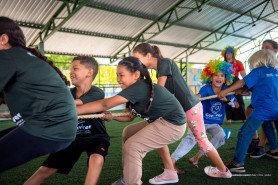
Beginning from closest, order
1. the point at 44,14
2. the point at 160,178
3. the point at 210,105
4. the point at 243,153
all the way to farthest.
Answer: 1. the point at 160,178
2. the point at 243,153
3. the point at 210,105
4. the point at 44,14

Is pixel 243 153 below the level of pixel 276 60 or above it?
below

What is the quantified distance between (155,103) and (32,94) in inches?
50.4

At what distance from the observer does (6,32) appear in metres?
1.88

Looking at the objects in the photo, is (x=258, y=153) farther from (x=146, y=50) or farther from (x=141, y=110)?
(x=141, y=110)

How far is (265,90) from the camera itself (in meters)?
3.74

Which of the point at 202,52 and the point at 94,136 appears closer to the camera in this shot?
the point at 94,136

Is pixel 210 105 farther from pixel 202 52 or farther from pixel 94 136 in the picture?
pixel 202 52

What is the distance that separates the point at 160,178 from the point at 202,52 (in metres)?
20.7

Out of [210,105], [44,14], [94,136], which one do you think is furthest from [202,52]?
[94,136]

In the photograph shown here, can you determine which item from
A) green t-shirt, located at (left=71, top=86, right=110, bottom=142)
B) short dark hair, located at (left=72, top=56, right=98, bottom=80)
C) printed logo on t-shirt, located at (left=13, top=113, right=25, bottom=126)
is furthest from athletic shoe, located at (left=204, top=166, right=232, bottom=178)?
printed logo on t-shirt, located at (left=13, top=113, right=25, bottom=126)

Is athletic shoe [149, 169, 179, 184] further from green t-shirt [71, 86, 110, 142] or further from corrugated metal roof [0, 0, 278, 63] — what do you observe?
corrugated metal roof [0, 0, 278, 63]

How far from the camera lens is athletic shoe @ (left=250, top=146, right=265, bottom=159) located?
4453 mm

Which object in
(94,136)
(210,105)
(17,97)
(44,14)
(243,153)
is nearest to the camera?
(17,97)

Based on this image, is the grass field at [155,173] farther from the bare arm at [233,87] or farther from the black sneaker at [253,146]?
the bare arm at [233,87]
